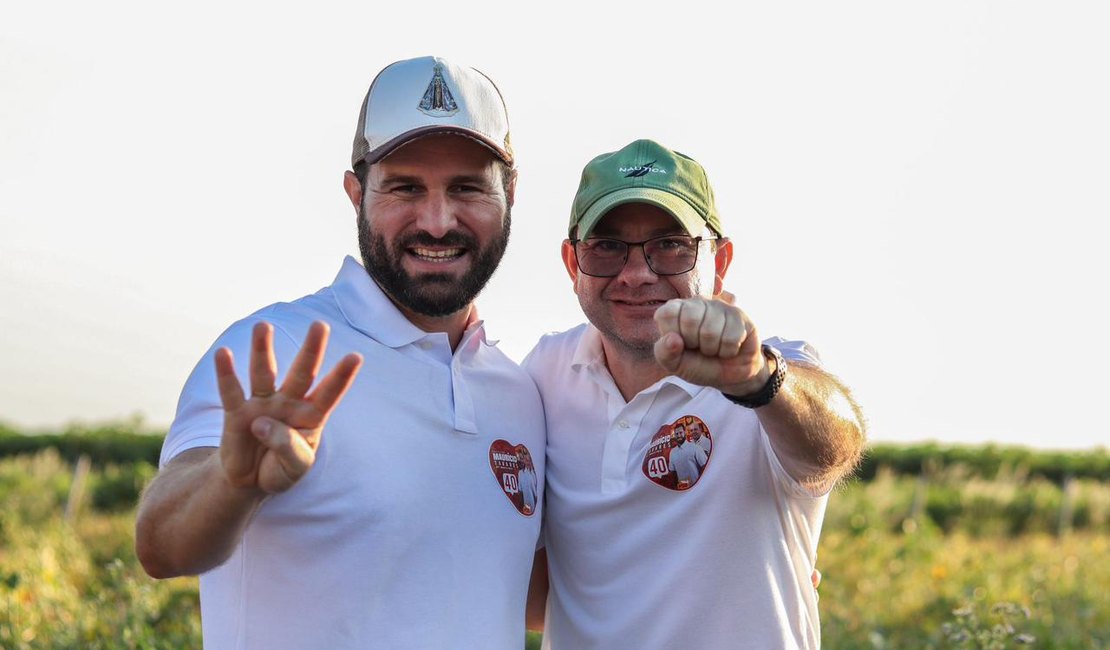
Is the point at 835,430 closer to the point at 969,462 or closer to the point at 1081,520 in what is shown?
the point at 1081,520

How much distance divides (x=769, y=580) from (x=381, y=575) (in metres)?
1.04

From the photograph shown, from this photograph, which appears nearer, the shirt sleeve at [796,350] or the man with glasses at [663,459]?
the man with glasses at [663,459]

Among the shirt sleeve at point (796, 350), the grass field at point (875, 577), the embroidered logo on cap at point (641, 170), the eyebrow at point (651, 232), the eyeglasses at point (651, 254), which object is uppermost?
the embroidered logo on cap at point (641, 170)

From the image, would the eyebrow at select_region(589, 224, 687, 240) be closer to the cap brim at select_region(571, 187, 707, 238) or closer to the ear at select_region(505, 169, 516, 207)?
the cap brim at select_region(571, 187, 707, 238)

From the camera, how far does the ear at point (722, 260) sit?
3.79m

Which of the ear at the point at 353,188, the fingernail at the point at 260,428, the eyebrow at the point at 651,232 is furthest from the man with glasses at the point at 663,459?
the fingernail at the point at 260,428

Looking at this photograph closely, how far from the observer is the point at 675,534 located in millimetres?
3281

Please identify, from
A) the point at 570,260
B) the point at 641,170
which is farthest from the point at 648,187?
the point at 570,260

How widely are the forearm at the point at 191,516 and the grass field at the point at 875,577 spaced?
2.77m

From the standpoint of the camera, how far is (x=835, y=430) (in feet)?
10.0

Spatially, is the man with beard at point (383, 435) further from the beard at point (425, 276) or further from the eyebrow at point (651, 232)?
the eyebrow at point (651, 232)

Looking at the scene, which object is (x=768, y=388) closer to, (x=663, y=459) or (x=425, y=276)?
(x=663, y=459)

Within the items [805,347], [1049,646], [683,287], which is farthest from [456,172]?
[1049,646]

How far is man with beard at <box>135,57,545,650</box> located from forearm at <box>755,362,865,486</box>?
76cm
